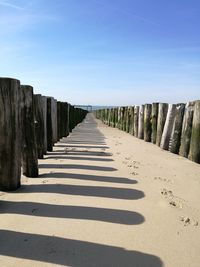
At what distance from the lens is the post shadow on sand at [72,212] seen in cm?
336

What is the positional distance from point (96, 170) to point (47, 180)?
1.07 m

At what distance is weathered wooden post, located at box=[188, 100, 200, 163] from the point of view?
6885 mm

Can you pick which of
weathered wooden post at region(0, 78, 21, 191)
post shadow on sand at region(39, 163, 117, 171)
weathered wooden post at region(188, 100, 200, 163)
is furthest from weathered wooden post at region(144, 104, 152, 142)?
weathered wooden post at region(0, 78, 21, 191)

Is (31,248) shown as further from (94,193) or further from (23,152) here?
(23,152)

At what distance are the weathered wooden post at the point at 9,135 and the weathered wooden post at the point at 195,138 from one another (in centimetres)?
385

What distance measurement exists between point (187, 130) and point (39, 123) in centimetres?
302

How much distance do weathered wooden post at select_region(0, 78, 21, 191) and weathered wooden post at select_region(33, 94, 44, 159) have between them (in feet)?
7.54

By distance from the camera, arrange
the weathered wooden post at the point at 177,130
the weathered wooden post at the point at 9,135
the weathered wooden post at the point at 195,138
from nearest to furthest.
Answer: the weathered wooden post at the point at 9,135 → the weathered wooden post at the point at 195,138 → the weathered wooden post at the point at 177,130

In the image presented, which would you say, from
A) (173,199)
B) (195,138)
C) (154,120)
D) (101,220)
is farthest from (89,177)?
(154,120)

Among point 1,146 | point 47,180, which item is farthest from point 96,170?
point 1,146

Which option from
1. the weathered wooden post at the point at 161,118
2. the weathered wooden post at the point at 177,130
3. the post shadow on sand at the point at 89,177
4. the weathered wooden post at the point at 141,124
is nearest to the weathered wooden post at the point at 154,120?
the weathered wooden post at the point at 161,118

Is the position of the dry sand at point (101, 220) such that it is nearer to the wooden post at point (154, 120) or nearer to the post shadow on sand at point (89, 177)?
the post shadow on sand at point (89, 177)

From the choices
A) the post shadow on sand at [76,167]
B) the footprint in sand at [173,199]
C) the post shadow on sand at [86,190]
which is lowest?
the footprint in sand at [173,199]

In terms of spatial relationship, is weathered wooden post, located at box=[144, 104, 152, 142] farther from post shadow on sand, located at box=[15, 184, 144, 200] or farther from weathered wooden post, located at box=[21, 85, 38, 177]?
post shadow on sand, located at box=[15, 184, 144, 200]
